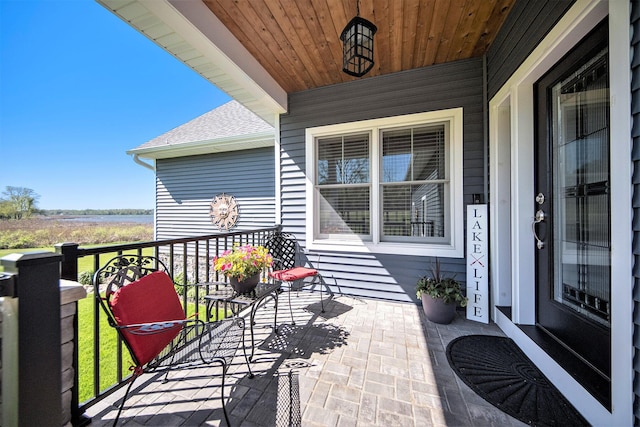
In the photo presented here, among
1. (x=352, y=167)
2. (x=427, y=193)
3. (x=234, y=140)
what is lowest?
(x=427, y=193)

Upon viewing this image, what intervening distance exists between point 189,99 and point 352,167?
42.6 ft

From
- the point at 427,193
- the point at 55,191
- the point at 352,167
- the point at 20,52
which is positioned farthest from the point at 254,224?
the point at 55,191

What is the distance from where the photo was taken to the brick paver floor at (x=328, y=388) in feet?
4.62

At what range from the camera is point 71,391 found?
1331 millimetres

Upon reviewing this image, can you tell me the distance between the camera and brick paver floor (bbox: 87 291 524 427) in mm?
1409

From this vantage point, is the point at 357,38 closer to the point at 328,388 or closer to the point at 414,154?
the point at 414,154

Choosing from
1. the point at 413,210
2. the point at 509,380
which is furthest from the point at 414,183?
the point at 509,380

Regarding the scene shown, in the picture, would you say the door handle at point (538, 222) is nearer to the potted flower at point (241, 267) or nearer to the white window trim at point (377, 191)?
the white window trim at point (377, 191)

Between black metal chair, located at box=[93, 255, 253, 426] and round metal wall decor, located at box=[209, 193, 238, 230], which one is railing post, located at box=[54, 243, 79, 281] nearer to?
black metal chair, located at box=[93, 255, 253, 426]

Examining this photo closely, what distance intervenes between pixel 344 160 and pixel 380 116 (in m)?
0.79

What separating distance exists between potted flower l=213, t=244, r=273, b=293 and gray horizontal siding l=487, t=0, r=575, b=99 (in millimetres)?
2767

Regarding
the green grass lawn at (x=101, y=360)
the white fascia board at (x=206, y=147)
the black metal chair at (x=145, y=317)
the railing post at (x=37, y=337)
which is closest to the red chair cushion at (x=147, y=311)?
the black metal chair at (x=145, y=317)

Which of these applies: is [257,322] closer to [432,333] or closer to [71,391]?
[71,391]

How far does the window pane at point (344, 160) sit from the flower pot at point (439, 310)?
5.81ft
